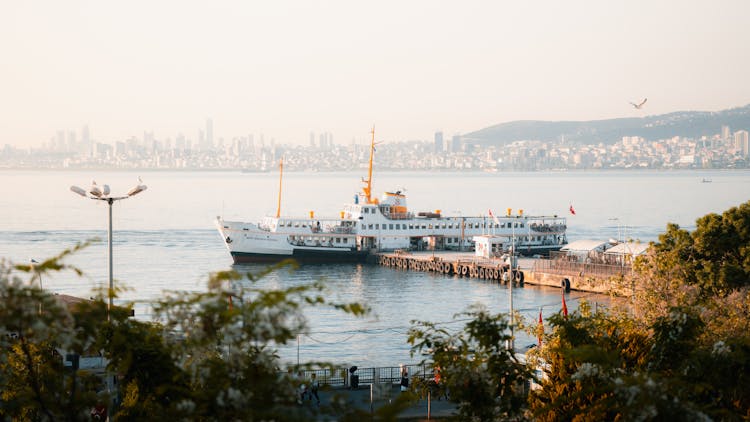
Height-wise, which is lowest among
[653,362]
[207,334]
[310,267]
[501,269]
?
[310,267]

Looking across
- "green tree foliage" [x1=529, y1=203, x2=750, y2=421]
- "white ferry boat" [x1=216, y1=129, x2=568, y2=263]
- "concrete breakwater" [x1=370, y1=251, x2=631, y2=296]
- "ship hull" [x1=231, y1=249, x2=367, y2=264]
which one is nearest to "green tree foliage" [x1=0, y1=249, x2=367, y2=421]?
"green tree foliage" [x1=529, y1=203, x2=750, y2=421]

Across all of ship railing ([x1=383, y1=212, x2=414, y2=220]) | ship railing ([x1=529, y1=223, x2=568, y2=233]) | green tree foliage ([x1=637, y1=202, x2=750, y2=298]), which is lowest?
ship railing ([x1=529, y1=223, x2=568, y2=233])

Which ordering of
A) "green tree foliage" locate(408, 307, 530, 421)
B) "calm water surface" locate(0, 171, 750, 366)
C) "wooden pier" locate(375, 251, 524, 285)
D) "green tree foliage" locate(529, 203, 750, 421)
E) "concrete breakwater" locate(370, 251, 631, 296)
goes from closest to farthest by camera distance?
"green tree foliage" locate(529, 203, 750, 421), "green tree foliage" locate(408, 307, 530, 421), "calm water surface" locate(0, 171, 750, 366), "concrete breakwater" locate(370, 251, 631, 296), "wooden pier" locate(375, 251, 524, 285)

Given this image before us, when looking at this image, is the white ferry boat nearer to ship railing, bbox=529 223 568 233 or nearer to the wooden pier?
ship railing, bbox=529 223 568 233

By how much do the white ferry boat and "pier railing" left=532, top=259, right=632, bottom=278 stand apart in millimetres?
9726

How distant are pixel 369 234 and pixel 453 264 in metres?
11.0

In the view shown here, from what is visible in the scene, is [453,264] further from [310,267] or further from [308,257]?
[308,257]

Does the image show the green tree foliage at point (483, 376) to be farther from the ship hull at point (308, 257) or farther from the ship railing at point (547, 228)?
the ship railing at point (547, 228)

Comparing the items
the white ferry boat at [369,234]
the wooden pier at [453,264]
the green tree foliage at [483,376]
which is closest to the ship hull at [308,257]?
the white ferry boat at [369,234]

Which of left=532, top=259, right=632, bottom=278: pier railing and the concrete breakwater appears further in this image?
the concrete breakwater

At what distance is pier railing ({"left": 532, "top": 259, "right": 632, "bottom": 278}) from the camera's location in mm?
52156

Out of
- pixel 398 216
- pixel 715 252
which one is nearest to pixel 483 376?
pixel 715 252

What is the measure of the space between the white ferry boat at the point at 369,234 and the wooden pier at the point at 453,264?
2.42 metres

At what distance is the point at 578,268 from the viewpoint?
55500mm
